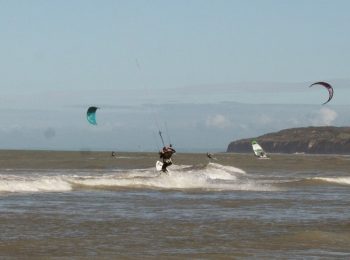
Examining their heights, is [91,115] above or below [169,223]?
above

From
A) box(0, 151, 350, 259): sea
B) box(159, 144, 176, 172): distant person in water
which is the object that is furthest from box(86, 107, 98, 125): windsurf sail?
box(0, 151, 350, 259): sea

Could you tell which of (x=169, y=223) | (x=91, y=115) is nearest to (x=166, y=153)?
(x=91, y=115)

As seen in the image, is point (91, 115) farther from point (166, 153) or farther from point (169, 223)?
point (169, 223)

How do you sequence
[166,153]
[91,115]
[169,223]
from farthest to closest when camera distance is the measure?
[91,115] → [166,153] → [169,223]

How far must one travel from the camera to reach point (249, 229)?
61.5 ft

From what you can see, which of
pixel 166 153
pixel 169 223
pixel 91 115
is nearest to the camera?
pixel 169 223

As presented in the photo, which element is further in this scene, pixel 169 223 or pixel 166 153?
pixel 166 153

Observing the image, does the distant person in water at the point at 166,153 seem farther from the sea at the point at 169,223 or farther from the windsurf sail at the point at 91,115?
the windsurf sail at the point at 91,115

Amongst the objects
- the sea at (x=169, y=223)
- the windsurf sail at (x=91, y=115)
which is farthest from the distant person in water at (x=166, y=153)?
the windsurf sail at (x=91, y=115)

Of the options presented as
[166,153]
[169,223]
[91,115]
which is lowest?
[169,223]

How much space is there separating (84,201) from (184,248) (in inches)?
426

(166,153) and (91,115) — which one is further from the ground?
(91,115)

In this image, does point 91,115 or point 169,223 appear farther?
point 91,115

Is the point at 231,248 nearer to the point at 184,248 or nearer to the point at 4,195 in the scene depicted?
the point at 184,248
